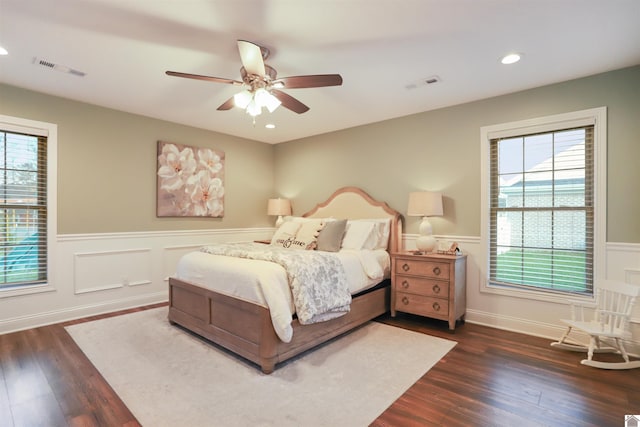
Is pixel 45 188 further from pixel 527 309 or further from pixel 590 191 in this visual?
pixel 590 191

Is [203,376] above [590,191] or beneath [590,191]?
beneath

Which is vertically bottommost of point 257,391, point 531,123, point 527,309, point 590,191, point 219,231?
point 257,391

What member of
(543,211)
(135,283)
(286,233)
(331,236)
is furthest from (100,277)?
(543,211)

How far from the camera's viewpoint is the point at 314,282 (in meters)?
2.74

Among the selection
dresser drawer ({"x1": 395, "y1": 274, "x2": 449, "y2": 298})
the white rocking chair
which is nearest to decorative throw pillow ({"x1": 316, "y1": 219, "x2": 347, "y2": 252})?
dresser drawer ({"x1": 395, "y1": 274, "x2": 449, "y2": 298})

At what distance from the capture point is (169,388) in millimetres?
2217

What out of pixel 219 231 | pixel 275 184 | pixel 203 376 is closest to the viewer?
pixel 203 376

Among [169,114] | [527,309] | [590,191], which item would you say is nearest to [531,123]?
[590,191]

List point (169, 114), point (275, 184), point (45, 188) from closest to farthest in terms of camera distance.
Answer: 1. point (45, 188)
2. point (169, 114)
3. point (275, 184)

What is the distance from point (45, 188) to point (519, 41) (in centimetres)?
479

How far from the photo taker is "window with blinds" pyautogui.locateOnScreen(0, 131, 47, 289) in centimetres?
332

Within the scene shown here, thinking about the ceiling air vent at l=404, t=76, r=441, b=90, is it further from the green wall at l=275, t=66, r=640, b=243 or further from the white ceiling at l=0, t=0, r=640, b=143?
the green wall at l=275, t=66, r=640, b=243

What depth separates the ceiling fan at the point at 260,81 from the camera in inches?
86.2

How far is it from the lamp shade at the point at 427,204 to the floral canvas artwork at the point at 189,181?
2975mm
